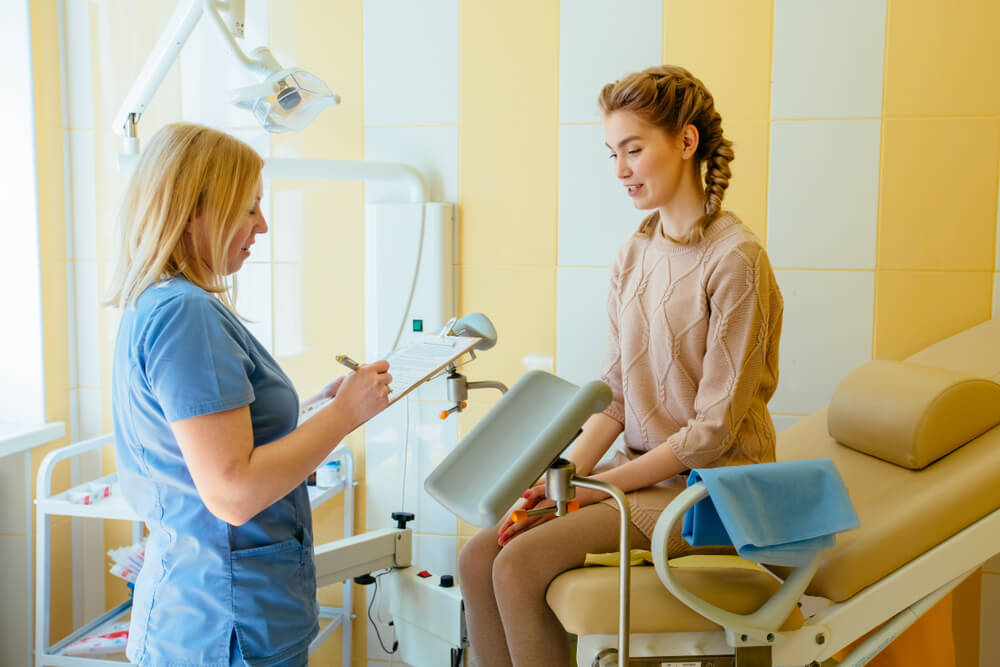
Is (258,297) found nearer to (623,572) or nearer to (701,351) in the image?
(701,351)

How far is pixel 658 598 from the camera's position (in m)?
1.28

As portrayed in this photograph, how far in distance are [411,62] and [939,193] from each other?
1363 mm

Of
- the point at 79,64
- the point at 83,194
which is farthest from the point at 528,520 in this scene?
the point at 79,64

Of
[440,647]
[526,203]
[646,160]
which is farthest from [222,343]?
[526,203]

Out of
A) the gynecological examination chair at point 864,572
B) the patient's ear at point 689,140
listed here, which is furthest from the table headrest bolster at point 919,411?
the patient's ear at point 689,140

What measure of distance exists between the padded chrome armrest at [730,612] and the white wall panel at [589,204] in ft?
3.41

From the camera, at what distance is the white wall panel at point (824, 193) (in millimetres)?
2031

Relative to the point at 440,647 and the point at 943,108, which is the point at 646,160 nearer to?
the point at 943,108

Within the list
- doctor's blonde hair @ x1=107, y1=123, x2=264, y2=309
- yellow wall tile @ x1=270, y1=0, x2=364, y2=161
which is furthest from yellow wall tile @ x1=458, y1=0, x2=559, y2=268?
doctor's blonde hair @ x1=107, y1=123, x2=264, y2=309

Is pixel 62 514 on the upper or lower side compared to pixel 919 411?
lower

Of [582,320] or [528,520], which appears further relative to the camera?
[582,320]

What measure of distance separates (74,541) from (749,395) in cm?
201

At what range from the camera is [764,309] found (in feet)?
4.91

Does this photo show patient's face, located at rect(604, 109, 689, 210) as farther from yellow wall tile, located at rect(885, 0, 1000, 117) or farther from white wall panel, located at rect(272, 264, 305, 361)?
white wall panel, located at rect(272, 264, 305, 361)
